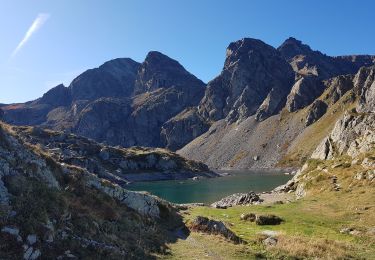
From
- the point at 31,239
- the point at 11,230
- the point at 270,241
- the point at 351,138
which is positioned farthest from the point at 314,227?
the point at 351,138

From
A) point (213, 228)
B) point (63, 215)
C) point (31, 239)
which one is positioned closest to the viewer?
point (31, 239)

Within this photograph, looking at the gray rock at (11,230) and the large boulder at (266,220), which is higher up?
the gray rock at (11,230)

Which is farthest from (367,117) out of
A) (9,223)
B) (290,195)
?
(9,223)

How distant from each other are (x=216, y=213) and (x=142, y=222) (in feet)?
87.6

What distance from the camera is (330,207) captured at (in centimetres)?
5997

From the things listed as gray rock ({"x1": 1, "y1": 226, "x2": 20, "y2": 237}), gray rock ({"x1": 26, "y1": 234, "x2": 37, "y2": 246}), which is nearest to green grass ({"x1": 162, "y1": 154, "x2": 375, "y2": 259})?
gray rock ({"x1": 26, "y1": 234, "x2": 37, "y2": 246})

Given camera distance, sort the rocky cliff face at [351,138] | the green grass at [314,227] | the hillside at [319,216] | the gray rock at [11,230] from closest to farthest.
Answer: the gray rock at [11,230], the green grass at [314,227], the hillside at [319,216], the rocky cliff face at [351,138]

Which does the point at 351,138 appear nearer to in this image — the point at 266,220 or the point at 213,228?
the point at 266,220

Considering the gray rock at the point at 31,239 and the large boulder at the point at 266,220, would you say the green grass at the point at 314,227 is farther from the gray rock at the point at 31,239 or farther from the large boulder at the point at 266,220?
the gray rock at the point at 31,239

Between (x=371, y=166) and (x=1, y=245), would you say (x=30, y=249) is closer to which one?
(x=1, y=245)

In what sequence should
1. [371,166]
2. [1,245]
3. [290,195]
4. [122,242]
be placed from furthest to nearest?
[290,195]
[371,166]
[122,242]
[1,245]

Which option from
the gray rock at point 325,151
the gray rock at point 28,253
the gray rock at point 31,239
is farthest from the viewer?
the gray rock at point 325,151

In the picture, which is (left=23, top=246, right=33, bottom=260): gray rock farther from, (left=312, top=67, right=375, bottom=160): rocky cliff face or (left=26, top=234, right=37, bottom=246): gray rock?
(left=312, top=67, right=375, bottom=160): rocky cliff face

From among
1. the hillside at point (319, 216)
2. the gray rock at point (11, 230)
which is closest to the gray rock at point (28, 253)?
the gray rock at point (11, 230)
